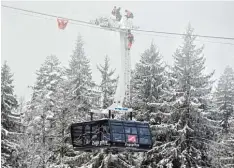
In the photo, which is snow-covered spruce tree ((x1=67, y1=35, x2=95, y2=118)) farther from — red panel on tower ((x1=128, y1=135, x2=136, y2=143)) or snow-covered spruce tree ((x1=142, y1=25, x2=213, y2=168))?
red panel on tower ((x1=128, y1=135, x2=136, y2=143))

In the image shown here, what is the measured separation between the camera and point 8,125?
39375mm

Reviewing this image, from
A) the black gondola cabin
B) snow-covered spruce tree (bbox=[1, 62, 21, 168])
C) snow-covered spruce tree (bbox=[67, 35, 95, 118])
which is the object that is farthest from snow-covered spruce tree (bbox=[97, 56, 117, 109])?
the black gondola cabin

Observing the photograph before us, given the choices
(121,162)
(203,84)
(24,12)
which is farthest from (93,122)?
(203,84)

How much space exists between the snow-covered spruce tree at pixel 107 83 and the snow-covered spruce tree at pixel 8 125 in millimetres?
7513

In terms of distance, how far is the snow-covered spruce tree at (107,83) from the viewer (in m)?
42.2

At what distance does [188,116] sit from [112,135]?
1332cm

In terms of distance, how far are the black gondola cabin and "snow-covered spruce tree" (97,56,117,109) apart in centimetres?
1451

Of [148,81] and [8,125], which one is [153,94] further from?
[8,125]

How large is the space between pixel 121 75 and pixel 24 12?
6.16 m

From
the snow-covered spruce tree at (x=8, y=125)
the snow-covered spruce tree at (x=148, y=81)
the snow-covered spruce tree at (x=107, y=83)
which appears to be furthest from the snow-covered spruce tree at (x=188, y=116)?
the snow-covered spruce tree at (x=8, y=125)

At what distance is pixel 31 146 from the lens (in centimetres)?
4347

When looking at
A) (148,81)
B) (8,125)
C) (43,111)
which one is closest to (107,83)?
(148,81)

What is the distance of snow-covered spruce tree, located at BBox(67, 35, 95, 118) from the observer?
40875 mm

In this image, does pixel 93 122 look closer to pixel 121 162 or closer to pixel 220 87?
pixel 121 162
